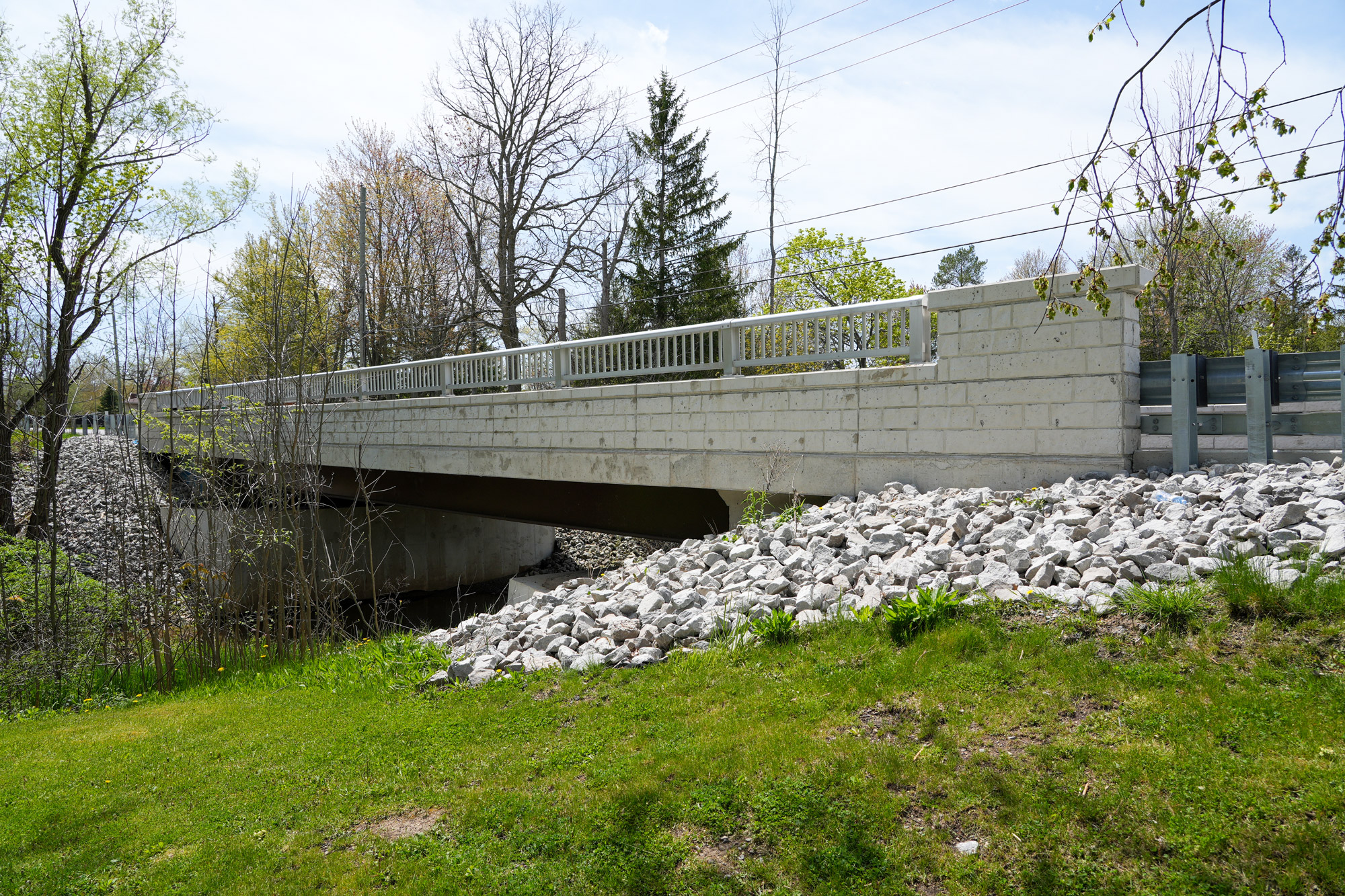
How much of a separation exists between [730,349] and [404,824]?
6.87 meters

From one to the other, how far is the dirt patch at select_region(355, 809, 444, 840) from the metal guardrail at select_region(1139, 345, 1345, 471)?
640cm

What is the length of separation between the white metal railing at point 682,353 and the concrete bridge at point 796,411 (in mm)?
30

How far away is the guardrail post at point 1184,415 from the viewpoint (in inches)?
259

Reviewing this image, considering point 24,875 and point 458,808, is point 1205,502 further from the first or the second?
point 24,875

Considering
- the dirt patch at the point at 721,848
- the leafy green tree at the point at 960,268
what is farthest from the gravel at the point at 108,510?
the leafy green tree at the point at 960,268

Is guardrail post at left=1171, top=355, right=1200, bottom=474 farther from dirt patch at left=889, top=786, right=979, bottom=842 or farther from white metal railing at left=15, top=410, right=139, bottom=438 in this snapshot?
white metal railing at left=15, top=410, right=139, bottom=438

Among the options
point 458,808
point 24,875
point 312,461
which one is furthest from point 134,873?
point 312,461

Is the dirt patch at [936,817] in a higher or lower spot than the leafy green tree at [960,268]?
lower

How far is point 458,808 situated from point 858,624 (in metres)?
2.43

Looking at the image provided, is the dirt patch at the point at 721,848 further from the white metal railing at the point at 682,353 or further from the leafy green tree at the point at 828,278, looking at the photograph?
the leafy green tree at the point at 828,278

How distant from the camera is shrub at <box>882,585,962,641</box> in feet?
14.3

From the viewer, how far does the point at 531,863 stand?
2926 mm

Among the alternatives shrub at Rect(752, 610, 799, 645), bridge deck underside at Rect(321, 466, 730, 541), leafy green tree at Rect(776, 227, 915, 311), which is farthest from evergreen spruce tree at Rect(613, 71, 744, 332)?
shrub at Rect(752, 610, 799, 645)

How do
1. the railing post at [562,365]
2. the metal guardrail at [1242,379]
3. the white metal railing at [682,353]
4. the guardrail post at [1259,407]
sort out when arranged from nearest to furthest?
1. the metal guardrail at [1242,379]
2. the guardrail post at [1259,407]
3. the white metal railing at [682,353]
4. the railing post at [562,365]
